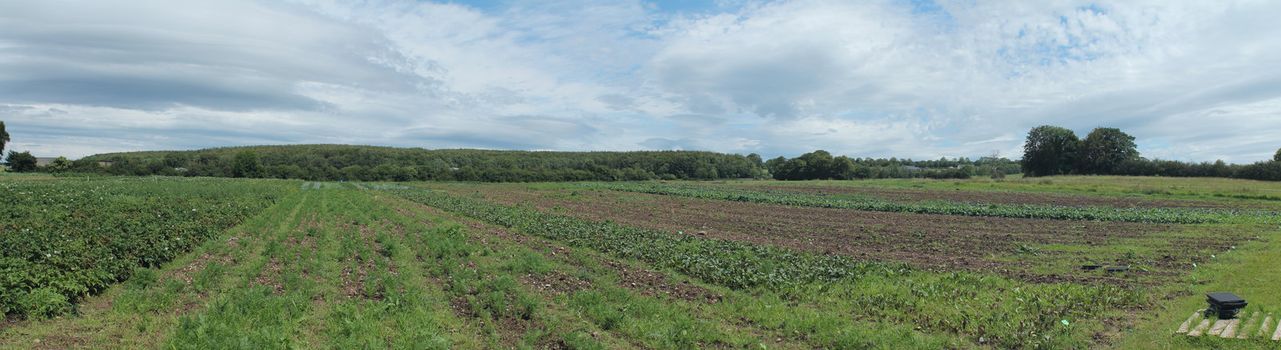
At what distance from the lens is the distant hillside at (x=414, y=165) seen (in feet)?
301

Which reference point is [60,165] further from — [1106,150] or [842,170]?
[1106,150]

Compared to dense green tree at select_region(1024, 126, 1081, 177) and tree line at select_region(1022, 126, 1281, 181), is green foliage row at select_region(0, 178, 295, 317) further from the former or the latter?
dense green tree at select_region(1024, 126, 1081, 177)

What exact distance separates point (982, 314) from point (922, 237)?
10.7 meters

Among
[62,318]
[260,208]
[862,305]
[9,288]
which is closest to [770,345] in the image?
[862,305]

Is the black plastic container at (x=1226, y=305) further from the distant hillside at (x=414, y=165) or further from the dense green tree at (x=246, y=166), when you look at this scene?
the dense green tree at (x=246, y=166)

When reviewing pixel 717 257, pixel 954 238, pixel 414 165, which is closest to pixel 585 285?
pixel 717 257

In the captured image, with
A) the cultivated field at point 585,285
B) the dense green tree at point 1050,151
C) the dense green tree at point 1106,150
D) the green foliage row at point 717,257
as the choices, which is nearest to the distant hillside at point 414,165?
the dense green tree at point 1050,151

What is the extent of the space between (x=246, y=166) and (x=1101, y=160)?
131054 millimetres

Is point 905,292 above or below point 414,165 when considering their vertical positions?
below

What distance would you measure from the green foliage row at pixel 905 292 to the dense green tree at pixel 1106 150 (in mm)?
104252

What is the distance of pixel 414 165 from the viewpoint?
341ft

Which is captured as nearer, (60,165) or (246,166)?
(60,165)

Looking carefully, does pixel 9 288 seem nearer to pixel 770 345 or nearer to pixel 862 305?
pixel 770 345

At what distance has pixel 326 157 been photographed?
122188mm
